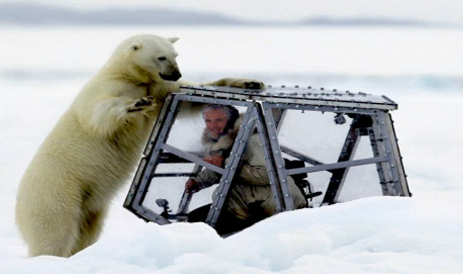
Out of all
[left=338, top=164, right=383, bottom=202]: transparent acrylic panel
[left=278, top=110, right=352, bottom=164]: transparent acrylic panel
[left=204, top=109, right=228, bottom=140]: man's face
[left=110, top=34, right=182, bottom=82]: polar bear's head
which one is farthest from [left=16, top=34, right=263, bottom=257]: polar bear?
[left=338, top=164, right=383, bottom=202]: transparent acrylic panel

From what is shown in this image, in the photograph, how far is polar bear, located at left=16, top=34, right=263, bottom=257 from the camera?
27.7 ft

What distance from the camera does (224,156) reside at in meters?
8.15

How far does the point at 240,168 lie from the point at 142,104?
95 cm

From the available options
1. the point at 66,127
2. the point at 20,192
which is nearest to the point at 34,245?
the point at 20,192

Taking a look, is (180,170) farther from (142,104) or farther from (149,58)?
(149,58)

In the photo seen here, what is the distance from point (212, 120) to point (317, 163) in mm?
930

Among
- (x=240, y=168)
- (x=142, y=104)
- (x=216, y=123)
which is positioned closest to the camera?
(x=142, y=104)

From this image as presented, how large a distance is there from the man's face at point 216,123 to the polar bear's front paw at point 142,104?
1.90ft

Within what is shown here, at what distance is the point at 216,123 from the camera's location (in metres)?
8.20

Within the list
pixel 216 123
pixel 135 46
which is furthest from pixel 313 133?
pixel 135 46

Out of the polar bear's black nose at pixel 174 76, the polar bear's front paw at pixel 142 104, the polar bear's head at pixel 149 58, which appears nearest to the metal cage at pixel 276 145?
the polar bear's black nose at pixel 174 76

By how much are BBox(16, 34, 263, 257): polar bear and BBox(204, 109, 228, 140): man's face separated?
1.56 feet

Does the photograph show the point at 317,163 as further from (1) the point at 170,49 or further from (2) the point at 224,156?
(1) the point at 170,49

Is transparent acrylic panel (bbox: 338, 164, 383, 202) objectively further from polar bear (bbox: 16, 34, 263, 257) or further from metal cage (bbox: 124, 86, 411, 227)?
polar bear (bbox: 16, 34, 263, 257)
